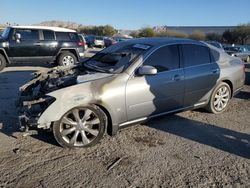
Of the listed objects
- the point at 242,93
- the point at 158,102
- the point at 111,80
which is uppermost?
the point at 111,80

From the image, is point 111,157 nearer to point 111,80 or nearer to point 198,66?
point 111,80

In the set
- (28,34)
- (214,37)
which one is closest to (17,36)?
(28,34)

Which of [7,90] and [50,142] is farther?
[7,90]

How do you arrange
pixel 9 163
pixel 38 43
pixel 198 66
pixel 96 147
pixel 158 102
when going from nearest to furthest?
pixel 9 163, pixel 96 147, pixel 158 102, pixel 198 66, pixel 38 43

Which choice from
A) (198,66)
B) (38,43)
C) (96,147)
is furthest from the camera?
(38,43)

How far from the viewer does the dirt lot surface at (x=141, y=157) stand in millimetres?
3576

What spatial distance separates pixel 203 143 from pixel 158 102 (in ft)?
3.22

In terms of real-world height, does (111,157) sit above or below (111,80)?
below

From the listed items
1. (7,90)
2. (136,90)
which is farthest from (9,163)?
(7,90)

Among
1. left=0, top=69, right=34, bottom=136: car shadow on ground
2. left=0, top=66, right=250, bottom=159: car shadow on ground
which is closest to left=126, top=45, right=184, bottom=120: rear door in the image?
left=0, top=66, right=250, bottom=159: car shadow on ground

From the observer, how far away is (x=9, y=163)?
3908 millimetres

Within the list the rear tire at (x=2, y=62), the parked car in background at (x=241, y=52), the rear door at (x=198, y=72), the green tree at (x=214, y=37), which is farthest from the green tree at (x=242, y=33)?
the rear door at (x=198, y=72)

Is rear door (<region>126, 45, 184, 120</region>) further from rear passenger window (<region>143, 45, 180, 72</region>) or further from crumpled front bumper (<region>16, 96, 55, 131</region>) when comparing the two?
crumpled front bumper (<region>16, 96, 55, 131</region>)

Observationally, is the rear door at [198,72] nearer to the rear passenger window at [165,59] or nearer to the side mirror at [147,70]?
the rear passenger window at [165,59]
